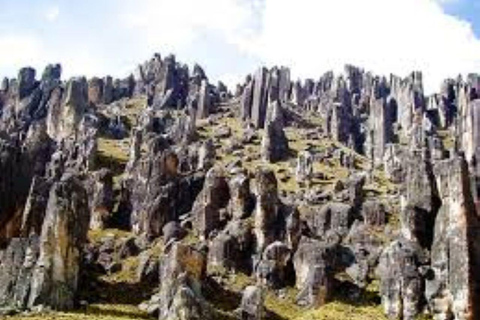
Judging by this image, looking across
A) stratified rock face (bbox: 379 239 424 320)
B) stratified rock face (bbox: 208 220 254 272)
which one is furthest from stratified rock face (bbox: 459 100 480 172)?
stratified rock face (bbox: 379 239 424 320)

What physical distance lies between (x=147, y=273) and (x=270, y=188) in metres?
26.6

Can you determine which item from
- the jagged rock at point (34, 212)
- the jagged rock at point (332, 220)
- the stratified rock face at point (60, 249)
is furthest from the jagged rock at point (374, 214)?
the jagged rock at point (34, 212)

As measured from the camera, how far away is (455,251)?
99812 mm

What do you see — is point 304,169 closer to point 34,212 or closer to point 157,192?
point 157,192

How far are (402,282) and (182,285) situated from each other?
26.8 meters

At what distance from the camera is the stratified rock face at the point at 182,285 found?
9150 cm

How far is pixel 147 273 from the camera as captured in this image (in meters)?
111

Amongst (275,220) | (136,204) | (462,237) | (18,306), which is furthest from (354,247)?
(18,306)

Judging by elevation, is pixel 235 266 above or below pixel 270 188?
below

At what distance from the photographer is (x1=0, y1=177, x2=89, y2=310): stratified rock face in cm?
9350

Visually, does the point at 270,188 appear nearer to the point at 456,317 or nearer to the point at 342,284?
the point at 342,284

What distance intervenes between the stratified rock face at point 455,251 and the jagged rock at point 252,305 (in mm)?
19418

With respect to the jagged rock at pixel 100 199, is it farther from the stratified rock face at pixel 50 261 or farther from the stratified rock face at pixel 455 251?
the stratified rock face at pixel 455 251

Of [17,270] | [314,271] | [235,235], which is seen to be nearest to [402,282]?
[314,271]
